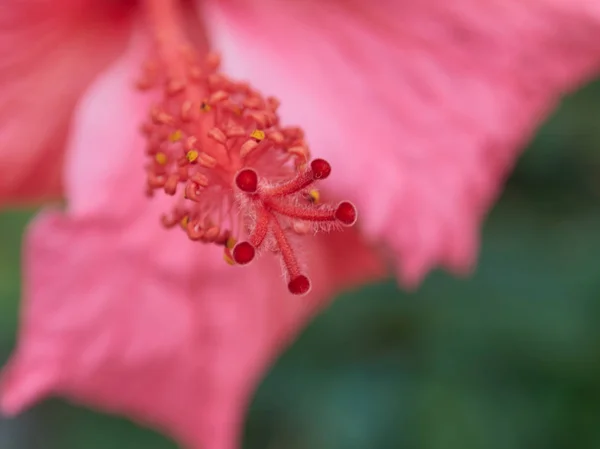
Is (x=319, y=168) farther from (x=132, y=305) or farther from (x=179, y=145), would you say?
(x=132, y=305)

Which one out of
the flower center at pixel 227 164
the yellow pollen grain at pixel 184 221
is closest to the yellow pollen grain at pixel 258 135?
the flower center at pixel 227 164

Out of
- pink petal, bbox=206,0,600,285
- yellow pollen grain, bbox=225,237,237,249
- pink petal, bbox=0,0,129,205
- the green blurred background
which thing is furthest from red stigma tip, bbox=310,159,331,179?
the green blurred background

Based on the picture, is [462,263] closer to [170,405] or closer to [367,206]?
[367,206]

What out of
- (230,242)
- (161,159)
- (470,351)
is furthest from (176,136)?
(470,351)

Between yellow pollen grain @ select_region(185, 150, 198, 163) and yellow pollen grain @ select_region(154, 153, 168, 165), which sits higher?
yellow pollen grain @ select_region(185, 150, 198, 163)

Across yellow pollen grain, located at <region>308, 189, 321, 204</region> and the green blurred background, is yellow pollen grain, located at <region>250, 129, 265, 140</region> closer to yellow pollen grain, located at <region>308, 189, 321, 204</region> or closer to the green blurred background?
yellow pollen grain, located at <region>308, 189, 321, 204</region>

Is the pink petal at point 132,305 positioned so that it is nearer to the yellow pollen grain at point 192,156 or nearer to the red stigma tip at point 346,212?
the yellow pollen grain at point 192,156
